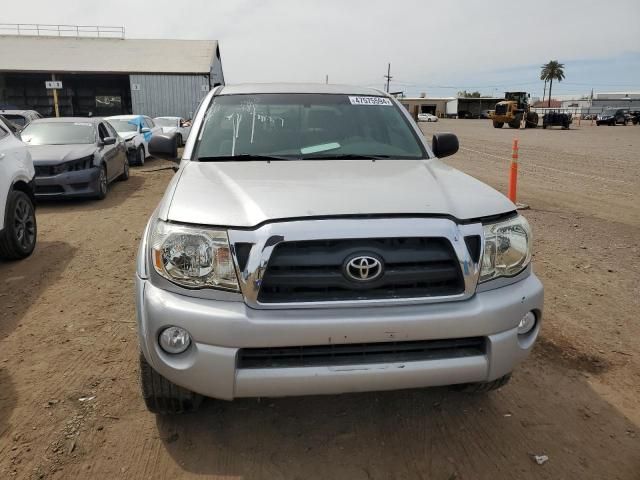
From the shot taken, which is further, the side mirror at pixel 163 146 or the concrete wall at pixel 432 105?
the concrete wall at pixel 432 105

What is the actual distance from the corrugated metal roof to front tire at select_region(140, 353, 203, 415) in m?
31.9

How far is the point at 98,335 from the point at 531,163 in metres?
14.4

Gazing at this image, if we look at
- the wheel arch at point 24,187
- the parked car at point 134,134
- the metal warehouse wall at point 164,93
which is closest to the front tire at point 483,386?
the wheel arch at point 24,187

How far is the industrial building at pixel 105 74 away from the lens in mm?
31734

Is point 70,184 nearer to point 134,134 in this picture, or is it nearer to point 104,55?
point 134,134

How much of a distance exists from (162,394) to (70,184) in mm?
7219

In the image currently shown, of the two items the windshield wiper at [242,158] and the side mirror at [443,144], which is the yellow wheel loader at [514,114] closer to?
the side mirror at [443,144]

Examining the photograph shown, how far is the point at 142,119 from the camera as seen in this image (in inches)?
611

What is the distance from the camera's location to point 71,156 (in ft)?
28.3

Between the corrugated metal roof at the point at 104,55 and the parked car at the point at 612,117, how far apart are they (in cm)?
3512

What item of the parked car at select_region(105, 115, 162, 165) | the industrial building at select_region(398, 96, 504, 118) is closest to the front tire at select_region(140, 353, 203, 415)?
the parked car at select_region(105, 115, 162, 165)

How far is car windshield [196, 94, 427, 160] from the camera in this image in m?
3.41

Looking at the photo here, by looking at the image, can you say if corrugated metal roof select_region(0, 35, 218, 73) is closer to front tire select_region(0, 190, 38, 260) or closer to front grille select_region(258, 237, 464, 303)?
front tire select_region(0, 190, 38, 260)

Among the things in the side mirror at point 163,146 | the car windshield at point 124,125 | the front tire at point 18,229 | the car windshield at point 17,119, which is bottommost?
the front tire at point 18,229
